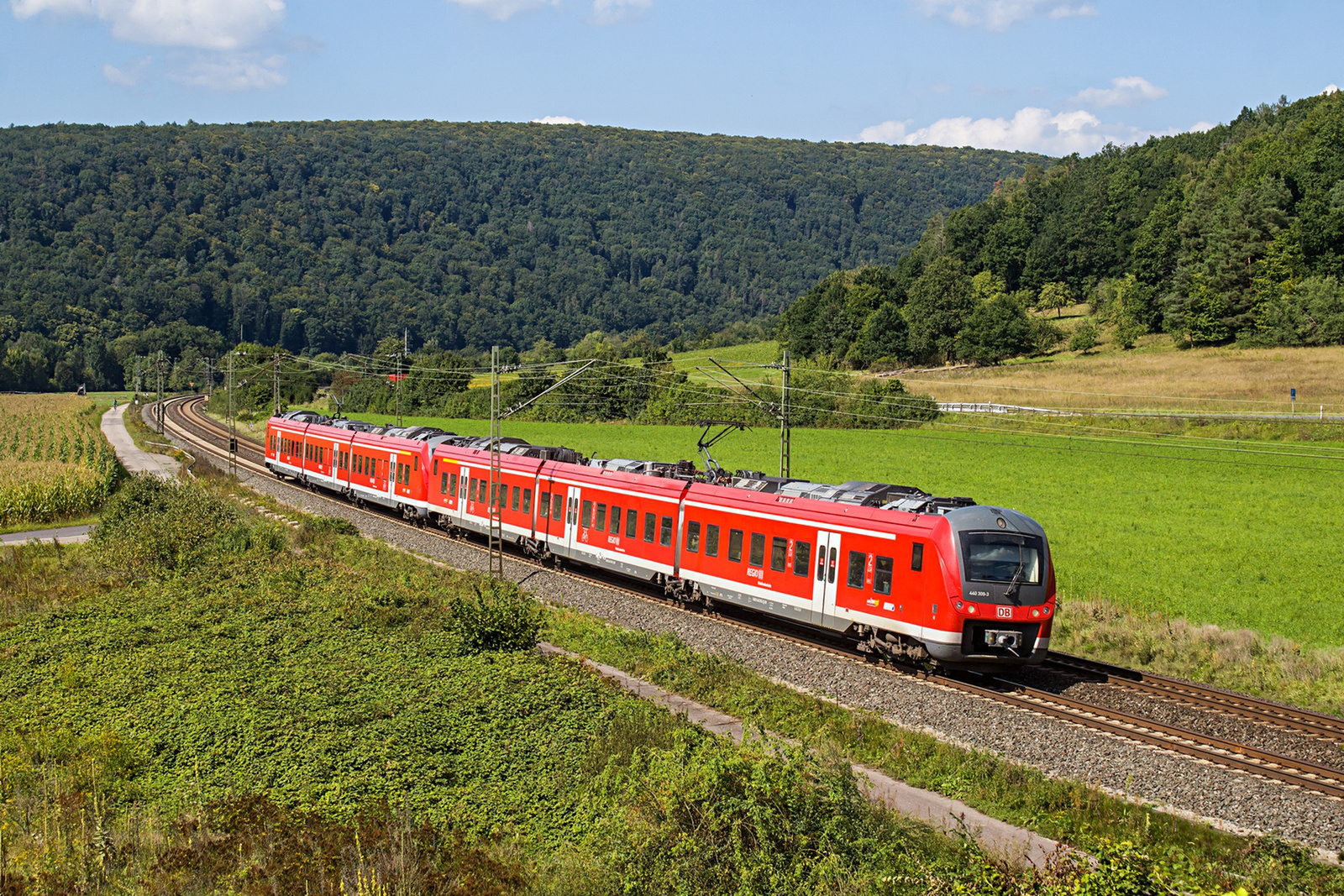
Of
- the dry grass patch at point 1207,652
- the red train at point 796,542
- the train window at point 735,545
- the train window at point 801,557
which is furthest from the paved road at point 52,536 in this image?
the dry grass patch at point 1207,652

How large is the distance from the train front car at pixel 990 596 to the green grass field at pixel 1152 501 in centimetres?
736

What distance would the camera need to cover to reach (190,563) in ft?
92.2

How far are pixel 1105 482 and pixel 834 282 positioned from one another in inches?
3376

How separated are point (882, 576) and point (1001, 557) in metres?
2.35

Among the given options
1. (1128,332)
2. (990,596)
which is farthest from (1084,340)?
(990,596)

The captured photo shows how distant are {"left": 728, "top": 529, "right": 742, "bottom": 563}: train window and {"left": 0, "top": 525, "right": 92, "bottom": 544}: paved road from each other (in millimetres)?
24179

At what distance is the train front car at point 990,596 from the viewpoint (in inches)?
696

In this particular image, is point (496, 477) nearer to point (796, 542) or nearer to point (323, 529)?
point (323, 529)

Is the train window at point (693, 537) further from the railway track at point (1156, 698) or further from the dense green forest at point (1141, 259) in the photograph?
the dense green forest at point (1141, 259)

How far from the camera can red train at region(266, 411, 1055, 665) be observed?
58.6ft

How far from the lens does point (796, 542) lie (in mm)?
21547

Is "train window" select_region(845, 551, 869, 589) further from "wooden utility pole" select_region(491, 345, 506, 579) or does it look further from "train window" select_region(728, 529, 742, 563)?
"wooden utility pole" select_region(491, 345, 506, 579)

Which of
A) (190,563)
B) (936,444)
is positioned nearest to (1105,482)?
→ (936,444)

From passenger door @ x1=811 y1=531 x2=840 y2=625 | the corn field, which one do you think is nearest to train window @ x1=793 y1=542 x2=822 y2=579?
passenger door @ x1=811 y1=531 x2=840 y2=625
